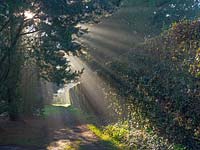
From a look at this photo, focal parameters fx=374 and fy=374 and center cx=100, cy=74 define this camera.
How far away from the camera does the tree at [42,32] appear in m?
15.8

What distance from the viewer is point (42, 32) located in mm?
18109

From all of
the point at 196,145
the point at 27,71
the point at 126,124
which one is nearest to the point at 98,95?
the point at 27,71

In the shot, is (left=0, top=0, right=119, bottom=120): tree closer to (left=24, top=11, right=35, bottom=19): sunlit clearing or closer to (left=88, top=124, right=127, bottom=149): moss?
(left=24, top=11, right=35, bottom=19): sunlit clearing

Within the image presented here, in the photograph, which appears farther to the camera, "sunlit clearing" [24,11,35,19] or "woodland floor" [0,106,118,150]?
"sunlit clearing" [24,11,35,19]

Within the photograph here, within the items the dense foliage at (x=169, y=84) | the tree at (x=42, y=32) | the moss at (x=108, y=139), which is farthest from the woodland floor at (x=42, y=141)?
the dense foliage at (x=169, y=84)

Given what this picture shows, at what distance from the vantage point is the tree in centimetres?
1579

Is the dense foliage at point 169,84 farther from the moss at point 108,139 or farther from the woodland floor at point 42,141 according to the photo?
the woodland floor at point 42,141

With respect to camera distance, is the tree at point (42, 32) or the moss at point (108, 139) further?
the tree at point (42, 32)

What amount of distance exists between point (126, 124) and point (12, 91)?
9.62 m

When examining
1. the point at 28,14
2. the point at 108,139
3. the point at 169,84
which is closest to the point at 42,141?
the point at 108,139

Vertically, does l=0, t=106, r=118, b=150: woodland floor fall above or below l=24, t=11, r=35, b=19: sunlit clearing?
below

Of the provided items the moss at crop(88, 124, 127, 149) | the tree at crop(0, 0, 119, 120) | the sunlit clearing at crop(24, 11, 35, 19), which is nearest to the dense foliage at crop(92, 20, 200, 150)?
the moss at crop(88, 124, 127, 149)

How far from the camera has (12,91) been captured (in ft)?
74.2

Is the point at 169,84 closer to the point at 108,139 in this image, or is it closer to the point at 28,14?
the point at 108,139
